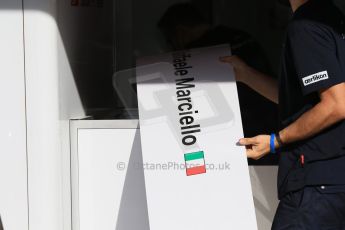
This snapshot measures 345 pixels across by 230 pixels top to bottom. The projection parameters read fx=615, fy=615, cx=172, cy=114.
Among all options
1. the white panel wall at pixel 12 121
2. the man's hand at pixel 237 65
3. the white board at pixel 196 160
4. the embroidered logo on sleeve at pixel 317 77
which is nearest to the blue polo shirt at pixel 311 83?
the embroidered logo on sleeve at pixel 317 77

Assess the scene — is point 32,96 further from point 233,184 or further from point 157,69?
point 233,184

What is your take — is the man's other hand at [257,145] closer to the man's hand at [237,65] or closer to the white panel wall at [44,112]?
the man's hand at [237,65]

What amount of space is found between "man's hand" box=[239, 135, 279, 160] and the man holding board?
0.9 inches

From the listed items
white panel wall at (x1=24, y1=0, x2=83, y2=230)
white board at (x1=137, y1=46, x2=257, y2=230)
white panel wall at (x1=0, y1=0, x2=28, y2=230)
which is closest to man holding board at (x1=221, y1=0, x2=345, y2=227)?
white board at (x1=137, y1=46, x2=257, y2=230)

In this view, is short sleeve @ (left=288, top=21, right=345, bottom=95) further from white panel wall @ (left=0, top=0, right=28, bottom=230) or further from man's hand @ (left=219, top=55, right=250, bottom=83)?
white panel wall @ (left=0, top=0, right=28, bottom=230)

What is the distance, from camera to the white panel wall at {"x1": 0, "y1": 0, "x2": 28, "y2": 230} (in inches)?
102

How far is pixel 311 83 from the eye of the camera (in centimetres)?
205

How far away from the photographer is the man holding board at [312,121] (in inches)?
80.4

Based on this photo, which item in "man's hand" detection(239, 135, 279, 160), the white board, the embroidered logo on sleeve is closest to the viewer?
the embroidered logo on sleeve

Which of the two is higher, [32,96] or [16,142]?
[32,96]

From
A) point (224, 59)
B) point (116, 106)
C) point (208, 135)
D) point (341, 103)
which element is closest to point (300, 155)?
point (341, 103)

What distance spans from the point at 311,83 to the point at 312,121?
0.13 metres

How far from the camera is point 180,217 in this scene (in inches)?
A: 96.3

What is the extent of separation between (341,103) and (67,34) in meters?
1.28
